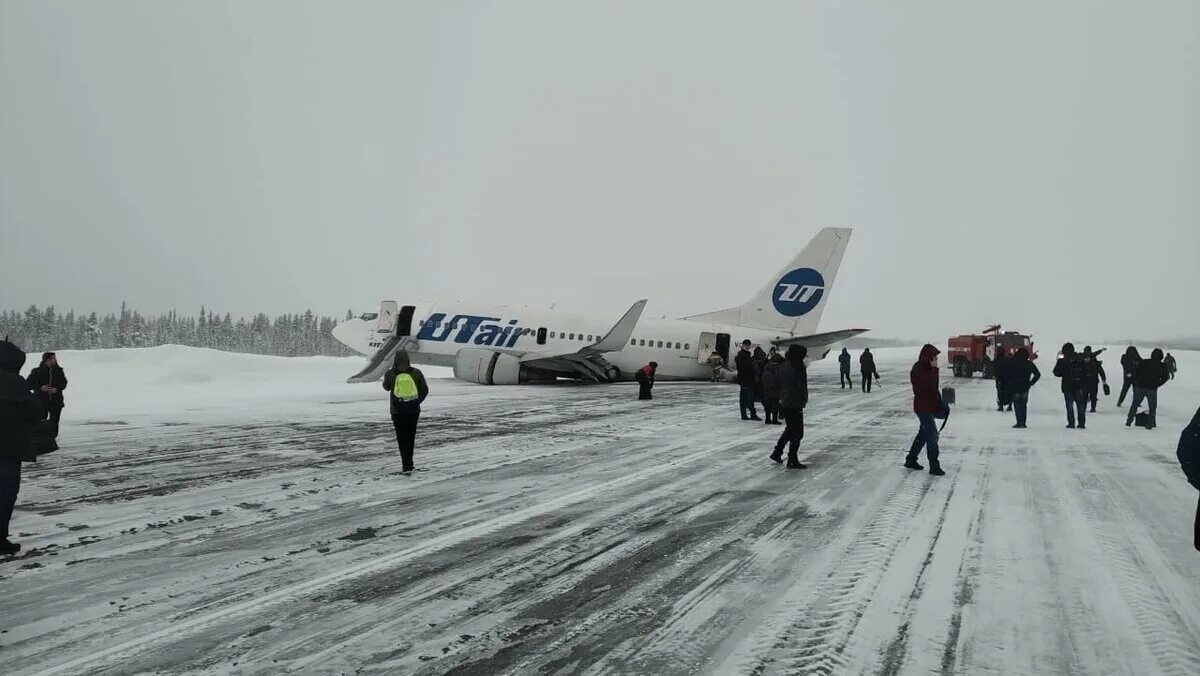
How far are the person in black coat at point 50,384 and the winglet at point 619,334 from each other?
1743 cm

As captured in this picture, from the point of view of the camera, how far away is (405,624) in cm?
442

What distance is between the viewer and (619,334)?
2733 centimetres

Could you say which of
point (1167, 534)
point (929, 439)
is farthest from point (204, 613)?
point (929, 439)

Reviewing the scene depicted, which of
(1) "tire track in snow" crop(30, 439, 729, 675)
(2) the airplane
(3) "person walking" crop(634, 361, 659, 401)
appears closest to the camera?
(1) "tire track in snow" crop(30, 439, 729, 675)

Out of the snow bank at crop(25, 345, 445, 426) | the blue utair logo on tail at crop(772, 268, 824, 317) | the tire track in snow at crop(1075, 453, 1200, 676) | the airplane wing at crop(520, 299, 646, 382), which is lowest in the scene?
the tire track in snow at crop(1075, 453, 1200, 676)

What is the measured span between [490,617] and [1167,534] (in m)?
6.70

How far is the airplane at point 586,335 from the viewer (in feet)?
92.8

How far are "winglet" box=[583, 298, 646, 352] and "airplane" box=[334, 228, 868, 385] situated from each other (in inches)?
1.7

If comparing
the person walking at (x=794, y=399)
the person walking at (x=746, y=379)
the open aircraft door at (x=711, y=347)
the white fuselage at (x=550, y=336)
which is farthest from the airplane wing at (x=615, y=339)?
the person walking at (x=794, y=399)

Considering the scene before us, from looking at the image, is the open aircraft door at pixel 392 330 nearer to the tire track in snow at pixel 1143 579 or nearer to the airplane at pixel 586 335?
the airplane at pixel 586 335

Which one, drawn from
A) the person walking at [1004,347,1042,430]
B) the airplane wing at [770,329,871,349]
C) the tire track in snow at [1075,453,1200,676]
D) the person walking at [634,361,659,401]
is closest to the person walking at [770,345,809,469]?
the tire track in snow at [1075,453,1200,676]

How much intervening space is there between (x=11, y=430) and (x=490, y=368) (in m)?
22.0

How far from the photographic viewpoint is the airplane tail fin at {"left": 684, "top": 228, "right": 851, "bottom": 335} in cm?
3083

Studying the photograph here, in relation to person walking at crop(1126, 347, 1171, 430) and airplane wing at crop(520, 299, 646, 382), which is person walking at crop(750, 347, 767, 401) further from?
person walking at crop(1126, 347, 1171, 430)
